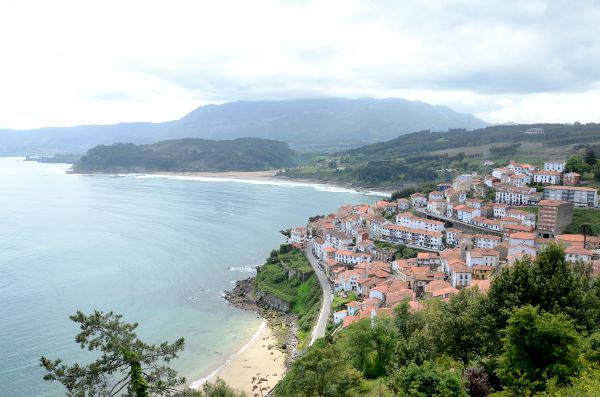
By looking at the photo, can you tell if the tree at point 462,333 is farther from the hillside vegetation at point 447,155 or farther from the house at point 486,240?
the hillside vegetation at point 447,155

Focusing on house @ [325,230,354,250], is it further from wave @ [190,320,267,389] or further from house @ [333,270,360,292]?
wave @ [190,320,267,389]

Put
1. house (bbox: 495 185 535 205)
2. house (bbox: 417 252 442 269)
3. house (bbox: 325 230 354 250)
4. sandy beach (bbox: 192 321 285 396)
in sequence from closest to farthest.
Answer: sandy beach (bbox: 192 321 285 396), house (bbox: 417 252 442 269), house (bbox: 325 230 354 250), house (bbox: 495 185 535 205)

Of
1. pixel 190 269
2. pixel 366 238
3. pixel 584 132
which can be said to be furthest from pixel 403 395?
pixel 584 132

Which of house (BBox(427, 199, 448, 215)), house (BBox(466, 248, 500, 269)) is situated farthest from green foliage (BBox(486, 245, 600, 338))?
house (BBox(427, 199, 448, 215))

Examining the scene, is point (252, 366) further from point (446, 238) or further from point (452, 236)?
point (446, 238)

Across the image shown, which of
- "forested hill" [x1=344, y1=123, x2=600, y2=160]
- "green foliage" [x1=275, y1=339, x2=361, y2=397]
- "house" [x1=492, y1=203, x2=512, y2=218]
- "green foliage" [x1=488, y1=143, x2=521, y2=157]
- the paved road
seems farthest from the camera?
"forested hill" [x1=344, y1=123, x2=600, y2=160]

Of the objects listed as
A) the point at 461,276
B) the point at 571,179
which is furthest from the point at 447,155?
the point at 461,276
